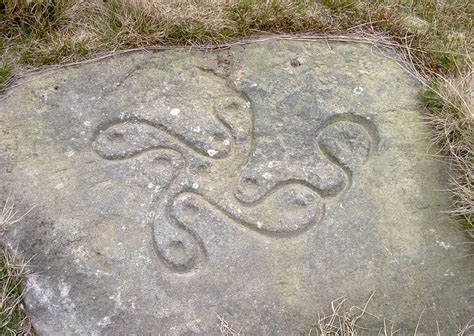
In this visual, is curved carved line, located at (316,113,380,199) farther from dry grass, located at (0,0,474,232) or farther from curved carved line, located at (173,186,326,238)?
dry grass, located at (0,0,474,232)

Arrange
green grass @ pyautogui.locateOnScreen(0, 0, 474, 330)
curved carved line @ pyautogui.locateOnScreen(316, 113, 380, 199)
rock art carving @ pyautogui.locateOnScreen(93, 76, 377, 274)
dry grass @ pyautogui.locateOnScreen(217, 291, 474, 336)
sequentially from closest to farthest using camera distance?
1. dry grass @ pyautogui.locateOnScreen(217, 291, 474, 336)
2. rock art carving @ pyautogui.locateOnScreen(93, 76, 377, 274)
3. curved carved line @ pyautogui.locateOnScreen(316, 113, 380, 199)
4. green grass @ pyautogui.locateOnScreen(0, 0, 474, 330)

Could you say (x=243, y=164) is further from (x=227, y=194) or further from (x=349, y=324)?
(x=349, y=324)

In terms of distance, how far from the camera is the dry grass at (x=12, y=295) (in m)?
2.52

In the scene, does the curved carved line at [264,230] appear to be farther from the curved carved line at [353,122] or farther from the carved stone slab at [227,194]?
the curved carved line at [353,122]

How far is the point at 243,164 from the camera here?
2840 mm

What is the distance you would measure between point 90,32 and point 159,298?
1.68 metres

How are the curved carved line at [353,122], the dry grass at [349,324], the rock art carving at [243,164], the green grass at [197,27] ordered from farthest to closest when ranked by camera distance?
the green grass at [197,27], the curved carved line at [353,122], the rock art carving at [243,164], the dry grass at [349,324]

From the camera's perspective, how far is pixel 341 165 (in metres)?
2.84

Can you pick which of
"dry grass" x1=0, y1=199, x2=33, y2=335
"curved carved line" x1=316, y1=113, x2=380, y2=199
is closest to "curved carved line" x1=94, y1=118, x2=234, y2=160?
"curved carved line" x1=316, y1=113, x2=380, y2=199

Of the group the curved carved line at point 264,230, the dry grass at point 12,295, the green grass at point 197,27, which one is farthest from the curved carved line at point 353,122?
the dry grass at point 12,295

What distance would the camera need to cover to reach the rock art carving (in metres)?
2.68

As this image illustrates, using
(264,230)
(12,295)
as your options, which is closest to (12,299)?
(12,295)

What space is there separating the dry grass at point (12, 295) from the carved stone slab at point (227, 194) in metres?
0.06

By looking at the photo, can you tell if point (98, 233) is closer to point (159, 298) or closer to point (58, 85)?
point (159, 298)
